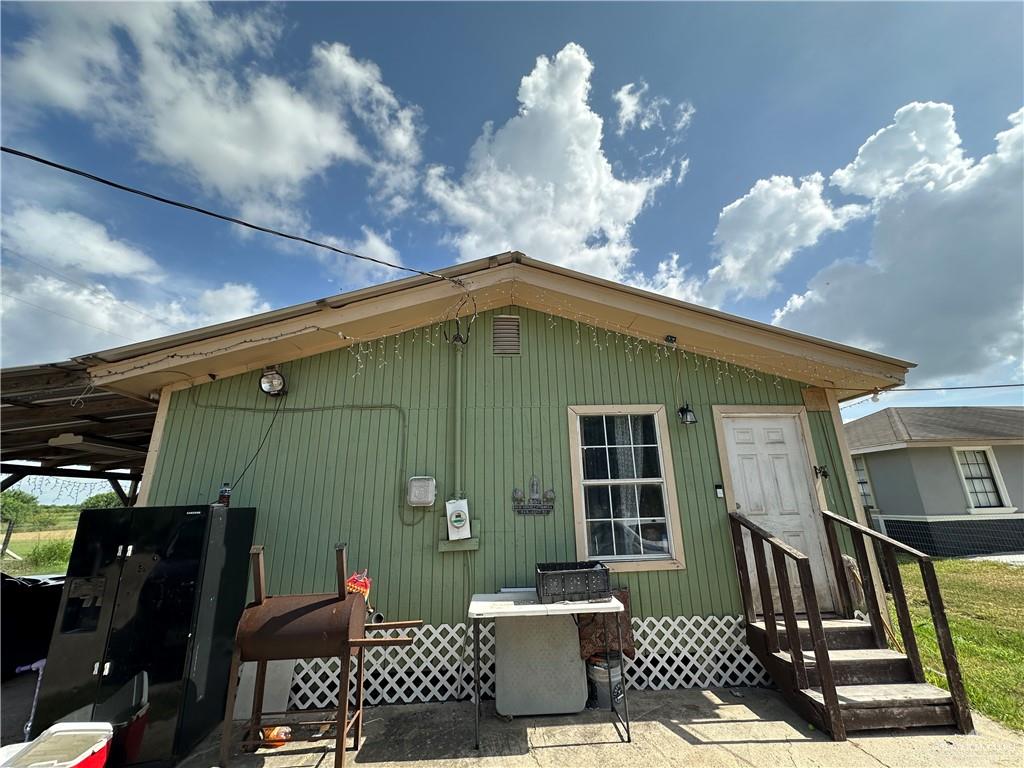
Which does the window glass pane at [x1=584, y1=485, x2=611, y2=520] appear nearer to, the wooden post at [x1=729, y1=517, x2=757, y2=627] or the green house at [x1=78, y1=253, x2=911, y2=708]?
the green house at [x1=78, y1=253, x2=911, y2=708]

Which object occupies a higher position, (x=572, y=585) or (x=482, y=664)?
(x=572, y=585)

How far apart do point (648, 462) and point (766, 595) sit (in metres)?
1.60

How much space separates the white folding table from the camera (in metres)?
3.00

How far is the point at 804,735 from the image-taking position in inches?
117

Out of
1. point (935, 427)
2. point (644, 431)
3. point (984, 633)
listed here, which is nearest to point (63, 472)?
point (644, 431)

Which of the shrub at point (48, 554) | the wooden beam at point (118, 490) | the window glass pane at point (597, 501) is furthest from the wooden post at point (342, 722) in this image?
the shrub at point (48, 554)

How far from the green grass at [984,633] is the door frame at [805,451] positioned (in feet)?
3.66

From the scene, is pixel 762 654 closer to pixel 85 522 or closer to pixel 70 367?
pixel 85 522

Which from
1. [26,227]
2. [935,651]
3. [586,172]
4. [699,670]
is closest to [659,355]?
[586,172]

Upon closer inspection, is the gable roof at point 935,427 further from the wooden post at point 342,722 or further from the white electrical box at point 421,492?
the wooden post at point 342,722

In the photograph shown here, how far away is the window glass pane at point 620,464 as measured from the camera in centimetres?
435

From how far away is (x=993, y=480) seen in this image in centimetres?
1011

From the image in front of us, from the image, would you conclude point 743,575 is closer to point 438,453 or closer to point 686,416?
point 686,416

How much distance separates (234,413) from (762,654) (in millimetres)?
5937
